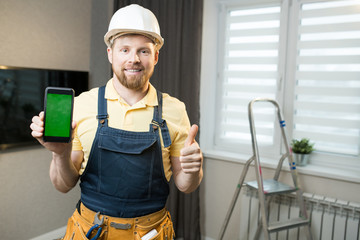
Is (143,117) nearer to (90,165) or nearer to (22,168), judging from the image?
(90,165)

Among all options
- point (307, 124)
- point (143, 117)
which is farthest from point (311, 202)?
point (143, 117)

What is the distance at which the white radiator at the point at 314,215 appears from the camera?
2.12m

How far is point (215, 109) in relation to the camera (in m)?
2.99

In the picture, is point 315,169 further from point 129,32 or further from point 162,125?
point 129,32

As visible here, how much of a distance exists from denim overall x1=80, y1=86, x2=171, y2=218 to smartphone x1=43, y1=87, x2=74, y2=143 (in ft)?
0.84

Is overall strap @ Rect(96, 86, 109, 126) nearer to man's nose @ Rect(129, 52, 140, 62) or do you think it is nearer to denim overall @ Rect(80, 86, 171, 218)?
denim overall @ Rect(80, 86, 171, 218)

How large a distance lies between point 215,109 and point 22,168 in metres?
1.72

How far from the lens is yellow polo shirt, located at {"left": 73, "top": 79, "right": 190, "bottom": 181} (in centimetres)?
126

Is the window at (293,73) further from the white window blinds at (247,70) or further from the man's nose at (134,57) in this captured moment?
the man's nose at (134,57)

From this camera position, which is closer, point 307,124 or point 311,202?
point 311,202

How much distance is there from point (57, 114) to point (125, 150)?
32 cm

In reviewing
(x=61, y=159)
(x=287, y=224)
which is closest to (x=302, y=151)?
(x=287, y=224)

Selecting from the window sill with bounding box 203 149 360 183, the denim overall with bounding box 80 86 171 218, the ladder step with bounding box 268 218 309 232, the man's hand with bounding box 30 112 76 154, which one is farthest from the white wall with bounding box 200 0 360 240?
the man's hand with bounding box 30 112 76 154

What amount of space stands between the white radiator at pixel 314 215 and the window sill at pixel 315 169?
0.52 feet
